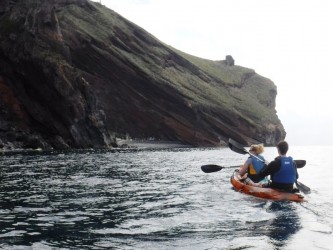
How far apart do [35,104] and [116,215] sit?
62.5m

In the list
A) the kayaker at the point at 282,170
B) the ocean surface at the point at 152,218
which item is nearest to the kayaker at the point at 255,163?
the ocean surface at the point at 152,218

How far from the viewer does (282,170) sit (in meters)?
17.1

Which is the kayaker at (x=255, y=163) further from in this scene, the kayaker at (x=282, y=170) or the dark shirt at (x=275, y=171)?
the kayaker at (x=282, y=170)

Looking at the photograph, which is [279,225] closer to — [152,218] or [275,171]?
[152,218]

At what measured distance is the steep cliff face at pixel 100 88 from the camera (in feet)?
236

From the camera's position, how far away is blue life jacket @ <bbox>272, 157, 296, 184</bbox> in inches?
667

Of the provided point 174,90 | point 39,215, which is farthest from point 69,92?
point 39,215

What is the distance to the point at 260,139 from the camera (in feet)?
459

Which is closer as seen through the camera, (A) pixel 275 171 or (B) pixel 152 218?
(B) pixel 152 218

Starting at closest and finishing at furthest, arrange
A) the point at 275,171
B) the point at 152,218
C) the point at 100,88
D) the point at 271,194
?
the point at 152,218
the point at 275,171
the point at 271,194
the point at 100,88

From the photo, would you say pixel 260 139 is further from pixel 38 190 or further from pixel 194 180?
pixel 38 190

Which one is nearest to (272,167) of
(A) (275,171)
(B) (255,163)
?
(A) (275,171)

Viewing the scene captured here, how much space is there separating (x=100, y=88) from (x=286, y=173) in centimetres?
9837

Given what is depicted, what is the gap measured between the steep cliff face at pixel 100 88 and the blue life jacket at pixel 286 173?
45715 mm
